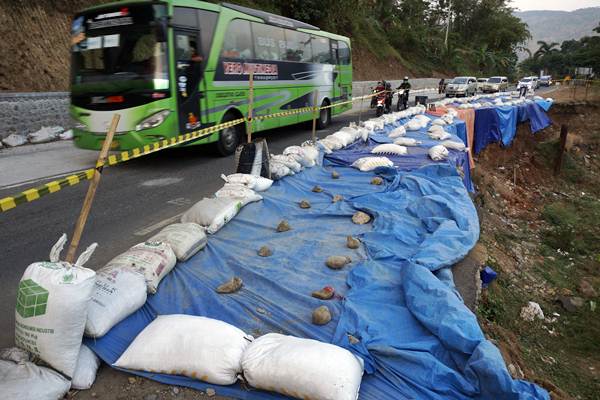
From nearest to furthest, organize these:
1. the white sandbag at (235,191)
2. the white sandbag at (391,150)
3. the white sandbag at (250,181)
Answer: the white sandbag at (235,191) < the white sandbag at (250,181) < the white sandbag at (391,150)

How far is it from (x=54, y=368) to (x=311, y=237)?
7.92ft

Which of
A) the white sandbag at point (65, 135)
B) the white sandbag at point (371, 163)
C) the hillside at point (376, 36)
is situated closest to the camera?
the white sandbag at point (371, 163)

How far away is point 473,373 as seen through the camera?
221 cm

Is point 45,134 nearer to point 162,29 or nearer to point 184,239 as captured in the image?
point 162,29

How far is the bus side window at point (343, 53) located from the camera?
13.6 metres

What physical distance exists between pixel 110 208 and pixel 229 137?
11.6 ft

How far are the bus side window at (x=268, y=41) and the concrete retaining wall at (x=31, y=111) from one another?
5497 millimetres

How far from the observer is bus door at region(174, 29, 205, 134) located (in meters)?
7.07

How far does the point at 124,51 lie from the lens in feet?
22.4

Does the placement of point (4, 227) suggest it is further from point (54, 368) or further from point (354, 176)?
point (354, 176)

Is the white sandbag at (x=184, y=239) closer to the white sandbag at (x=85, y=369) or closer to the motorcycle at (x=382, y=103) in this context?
the white sandbag at (x=85, y=369)

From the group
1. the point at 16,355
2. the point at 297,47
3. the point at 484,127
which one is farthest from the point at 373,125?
the point at 16,355

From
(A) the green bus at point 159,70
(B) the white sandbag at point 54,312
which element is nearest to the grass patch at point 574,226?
(A) the green bus at point 159,70

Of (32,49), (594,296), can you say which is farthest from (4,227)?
(32,49)
